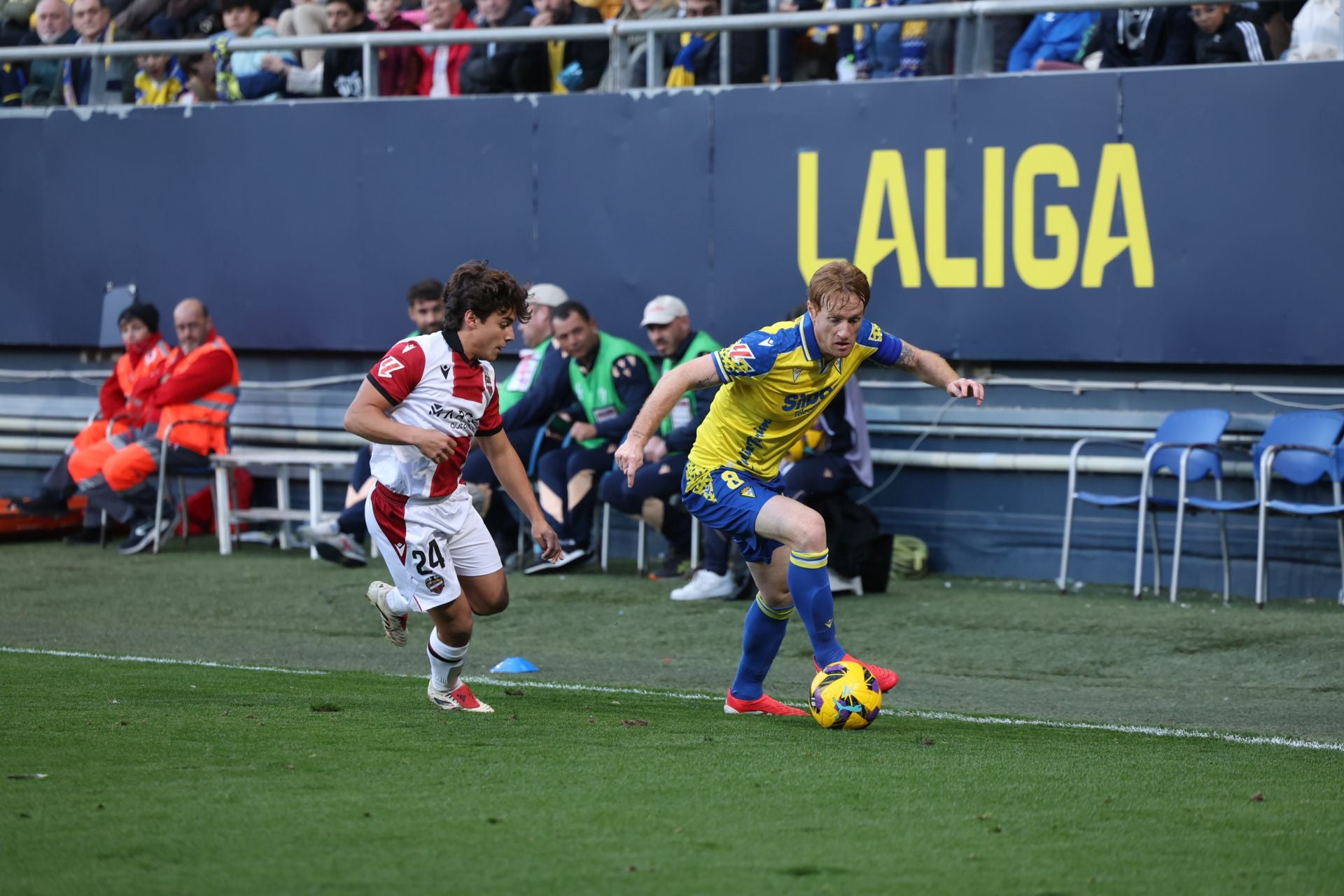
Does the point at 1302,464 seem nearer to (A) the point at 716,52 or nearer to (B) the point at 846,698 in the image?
(B) the point at 846,698

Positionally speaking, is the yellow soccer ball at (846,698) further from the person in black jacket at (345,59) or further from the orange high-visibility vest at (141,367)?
the person in black jacket at (345,59)

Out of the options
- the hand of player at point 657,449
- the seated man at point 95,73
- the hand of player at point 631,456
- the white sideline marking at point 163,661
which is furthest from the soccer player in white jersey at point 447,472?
the seated man at point 95,73

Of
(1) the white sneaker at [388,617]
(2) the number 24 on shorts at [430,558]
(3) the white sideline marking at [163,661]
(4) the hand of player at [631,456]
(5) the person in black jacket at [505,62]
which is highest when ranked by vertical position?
Result: (5) the person in black jacket at [505,62]

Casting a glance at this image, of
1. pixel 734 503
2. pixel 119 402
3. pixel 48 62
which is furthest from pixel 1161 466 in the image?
pixel 48 62

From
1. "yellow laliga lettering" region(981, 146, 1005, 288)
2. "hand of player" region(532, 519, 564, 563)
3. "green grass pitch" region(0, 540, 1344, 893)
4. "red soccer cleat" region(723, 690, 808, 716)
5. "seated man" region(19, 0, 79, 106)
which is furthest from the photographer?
"seated man" region(19, 0, 79, 106)

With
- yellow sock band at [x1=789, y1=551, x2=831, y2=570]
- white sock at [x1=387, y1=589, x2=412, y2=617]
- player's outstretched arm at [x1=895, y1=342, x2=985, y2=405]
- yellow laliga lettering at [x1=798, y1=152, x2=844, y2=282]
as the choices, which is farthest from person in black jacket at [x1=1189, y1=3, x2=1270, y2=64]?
white sock at [x1=387, y1=589, x2=412, y2=617]

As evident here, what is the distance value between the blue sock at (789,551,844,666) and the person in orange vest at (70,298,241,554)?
26.0ft

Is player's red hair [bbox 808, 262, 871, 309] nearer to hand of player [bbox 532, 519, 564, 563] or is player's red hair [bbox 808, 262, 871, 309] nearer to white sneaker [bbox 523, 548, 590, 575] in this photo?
hand of player [bbox 532, 519, 564, 563]

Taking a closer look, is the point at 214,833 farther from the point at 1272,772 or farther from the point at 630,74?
the point at 630,74

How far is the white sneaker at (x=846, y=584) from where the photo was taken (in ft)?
36.9

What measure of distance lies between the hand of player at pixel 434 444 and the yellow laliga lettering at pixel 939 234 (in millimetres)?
6006

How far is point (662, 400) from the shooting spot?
6855 mm

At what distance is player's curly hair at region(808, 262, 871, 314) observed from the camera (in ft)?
22.4

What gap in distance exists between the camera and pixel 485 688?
8094mm
